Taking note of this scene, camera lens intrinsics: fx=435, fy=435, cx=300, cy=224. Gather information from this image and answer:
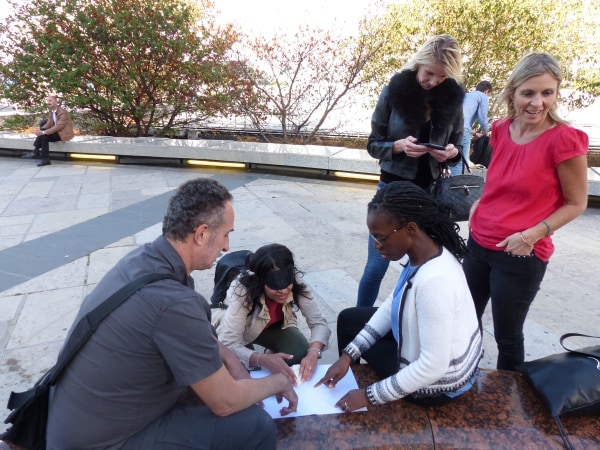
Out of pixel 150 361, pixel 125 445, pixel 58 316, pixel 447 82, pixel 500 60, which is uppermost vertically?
pixel 500 60

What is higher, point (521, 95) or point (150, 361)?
point (521, 95)

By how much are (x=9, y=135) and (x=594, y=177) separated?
38.0ft

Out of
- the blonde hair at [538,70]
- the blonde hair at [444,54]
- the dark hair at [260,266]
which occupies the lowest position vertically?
the dark hair at [260,266]

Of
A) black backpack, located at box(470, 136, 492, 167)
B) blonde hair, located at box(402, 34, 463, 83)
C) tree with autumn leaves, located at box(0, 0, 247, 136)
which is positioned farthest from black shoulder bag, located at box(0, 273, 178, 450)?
tree with autumn leaves, located at box(0, 0, 247, 136)

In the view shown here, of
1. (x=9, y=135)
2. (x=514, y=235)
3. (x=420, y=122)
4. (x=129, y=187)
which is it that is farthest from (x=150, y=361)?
(x=9, y=135)

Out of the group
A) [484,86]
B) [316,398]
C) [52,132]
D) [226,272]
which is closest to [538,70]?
[316,398]

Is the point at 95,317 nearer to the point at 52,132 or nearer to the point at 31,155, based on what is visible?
→ the point at 52,132

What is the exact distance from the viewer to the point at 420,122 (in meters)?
2.72

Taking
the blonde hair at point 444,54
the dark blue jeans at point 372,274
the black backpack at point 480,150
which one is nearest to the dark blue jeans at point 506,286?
the dark blue jeans at point 372,274

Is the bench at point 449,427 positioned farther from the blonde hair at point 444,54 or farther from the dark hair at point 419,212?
the blonde hair at point 444,54

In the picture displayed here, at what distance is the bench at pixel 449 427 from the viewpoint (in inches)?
65.9

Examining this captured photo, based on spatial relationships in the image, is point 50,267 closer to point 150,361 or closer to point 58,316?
point 58,316

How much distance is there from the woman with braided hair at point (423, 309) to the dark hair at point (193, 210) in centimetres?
64

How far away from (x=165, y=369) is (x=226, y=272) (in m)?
1.24
